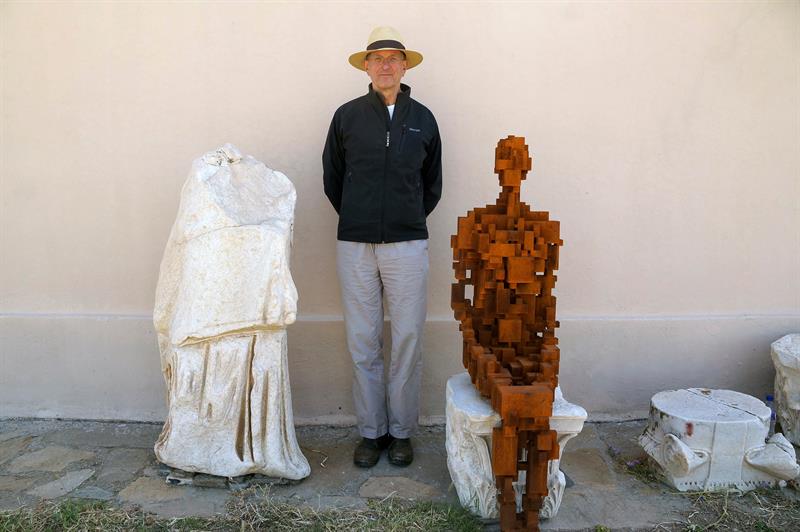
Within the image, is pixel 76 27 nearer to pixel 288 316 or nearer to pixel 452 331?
pixel 288 316

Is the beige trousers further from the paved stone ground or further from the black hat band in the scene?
the black hat band

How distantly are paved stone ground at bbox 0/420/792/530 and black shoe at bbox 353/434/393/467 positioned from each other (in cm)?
4

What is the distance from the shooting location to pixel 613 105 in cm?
394

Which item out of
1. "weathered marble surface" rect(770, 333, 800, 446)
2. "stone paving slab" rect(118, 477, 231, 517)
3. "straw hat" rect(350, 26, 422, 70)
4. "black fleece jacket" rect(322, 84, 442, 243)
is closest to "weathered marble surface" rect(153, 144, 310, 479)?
"stone paving slab" rect(118, 477, 231, 517)

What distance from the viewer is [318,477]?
11.2 feet

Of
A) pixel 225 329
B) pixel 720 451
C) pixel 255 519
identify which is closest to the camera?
pixel 255 519

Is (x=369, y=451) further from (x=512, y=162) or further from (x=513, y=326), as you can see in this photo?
(x=512, y=162)

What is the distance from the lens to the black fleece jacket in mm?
3385

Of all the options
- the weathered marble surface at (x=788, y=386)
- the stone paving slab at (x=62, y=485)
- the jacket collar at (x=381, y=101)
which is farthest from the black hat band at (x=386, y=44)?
the weathered marble surface at (x=788, y=386)

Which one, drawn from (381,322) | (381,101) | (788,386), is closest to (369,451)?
(381,322)

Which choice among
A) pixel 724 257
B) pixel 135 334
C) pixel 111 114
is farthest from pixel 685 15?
pixel 135 334

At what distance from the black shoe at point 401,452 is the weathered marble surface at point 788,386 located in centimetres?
215

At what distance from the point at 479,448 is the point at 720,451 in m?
1.27

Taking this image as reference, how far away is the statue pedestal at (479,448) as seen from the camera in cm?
281
